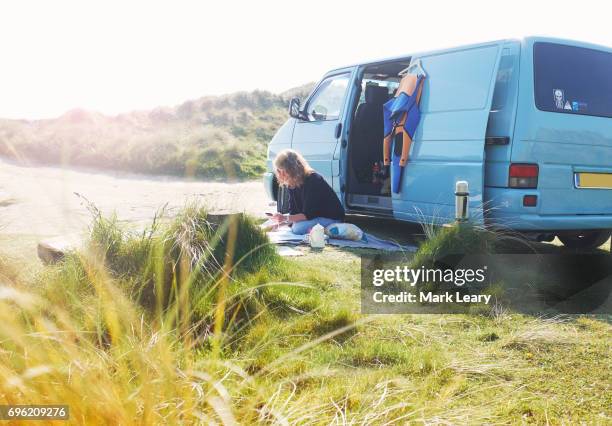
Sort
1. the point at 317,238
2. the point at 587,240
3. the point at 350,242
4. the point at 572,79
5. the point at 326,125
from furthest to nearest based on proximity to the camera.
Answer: the point at 326,125 < the point at 587,240 < the point at 350,242 < the point at 317,238 < the point at 572,79

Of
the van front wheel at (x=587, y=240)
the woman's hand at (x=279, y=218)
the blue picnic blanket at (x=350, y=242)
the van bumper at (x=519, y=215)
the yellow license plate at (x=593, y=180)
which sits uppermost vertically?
the yellow license plate at (x=593, y=180)

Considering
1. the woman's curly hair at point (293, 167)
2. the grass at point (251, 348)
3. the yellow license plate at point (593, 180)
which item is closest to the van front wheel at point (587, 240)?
the yellow license plate at point (593, 180)

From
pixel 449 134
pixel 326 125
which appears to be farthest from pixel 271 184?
pixel 449 134

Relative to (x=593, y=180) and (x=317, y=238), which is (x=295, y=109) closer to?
(x=317, y=238)

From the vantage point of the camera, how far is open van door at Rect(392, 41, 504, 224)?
4898 millimetres

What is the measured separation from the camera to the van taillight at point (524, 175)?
469cm

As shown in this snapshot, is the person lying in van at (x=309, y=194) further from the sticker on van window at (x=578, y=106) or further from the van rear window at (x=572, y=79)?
the sticker on van window at (x=578, y=106)

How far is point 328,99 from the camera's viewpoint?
279 inches

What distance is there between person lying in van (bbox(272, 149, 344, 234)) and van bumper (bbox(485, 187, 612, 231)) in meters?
1.80

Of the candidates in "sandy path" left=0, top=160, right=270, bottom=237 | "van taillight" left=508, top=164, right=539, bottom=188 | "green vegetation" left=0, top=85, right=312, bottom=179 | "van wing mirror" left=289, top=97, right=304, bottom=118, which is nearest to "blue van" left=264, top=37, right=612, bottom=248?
"van taillight" left=508, top=164, right=539, bottom=188

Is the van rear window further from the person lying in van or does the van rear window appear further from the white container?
the person lying in van

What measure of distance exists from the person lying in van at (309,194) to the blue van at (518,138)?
2.48 ft

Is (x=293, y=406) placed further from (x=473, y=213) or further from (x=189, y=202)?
(x=473, y=213)

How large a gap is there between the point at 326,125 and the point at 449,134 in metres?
2.02
